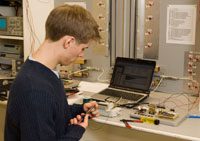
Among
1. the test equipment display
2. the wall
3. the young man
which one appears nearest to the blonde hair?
the young man

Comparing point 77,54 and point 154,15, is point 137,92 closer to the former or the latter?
point 154,15

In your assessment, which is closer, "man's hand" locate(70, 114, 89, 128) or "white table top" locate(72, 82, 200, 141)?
"man's hand" locate(70, 114, 89, 128)

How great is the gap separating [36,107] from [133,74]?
109cm

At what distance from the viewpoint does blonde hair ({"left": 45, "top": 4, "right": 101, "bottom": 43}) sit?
1.22 metres

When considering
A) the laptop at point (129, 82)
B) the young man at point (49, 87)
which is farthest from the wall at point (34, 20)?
the young man at point (49, 87)

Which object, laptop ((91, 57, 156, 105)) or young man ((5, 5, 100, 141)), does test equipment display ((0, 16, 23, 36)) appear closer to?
laptop ((91, 57, 156, 105))

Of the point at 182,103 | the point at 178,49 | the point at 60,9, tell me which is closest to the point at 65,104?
the point at 60,9

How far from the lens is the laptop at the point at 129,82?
200 centimetres

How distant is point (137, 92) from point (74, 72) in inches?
27.7

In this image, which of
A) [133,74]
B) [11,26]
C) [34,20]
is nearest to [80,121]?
[133,74]

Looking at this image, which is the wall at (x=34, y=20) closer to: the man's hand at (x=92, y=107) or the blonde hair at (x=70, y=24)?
the man's hand at (x=92, y=107)

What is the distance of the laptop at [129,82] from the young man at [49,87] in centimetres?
69

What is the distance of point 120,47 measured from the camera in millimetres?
2396

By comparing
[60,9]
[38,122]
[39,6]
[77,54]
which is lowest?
[38,122]
